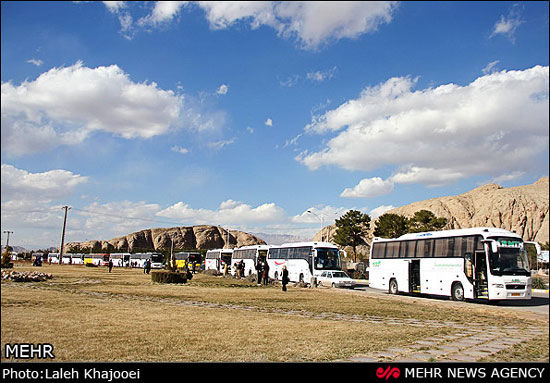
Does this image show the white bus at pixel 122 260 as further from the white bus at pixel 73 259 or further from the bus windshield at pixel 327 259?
the bus windshield at pixel 327 259

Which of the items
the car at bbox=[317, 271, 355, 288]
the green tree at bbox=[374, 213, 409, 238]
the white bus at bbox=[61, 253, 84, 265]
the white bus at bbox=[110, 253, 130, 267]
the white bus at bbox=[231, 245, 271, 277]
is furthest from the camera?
the white bus at bbox=[61, 253, 84, 265]

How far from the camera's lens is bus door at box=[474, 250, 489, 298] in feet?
68.8

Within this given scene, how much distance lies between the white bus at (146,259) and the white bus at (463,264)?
56041 mm

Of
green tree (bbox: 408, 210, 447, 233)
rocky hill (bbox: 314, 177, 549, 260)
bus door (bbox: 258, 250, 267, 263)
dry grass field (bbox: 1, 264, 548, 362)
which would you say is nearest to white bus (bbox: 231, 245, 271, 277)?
bus door (bbox: 258, 250, 267, 263)

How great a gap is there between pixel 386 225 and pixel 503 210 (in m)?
85.4

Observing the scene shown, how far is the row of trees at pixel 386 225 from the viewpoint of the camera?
75.3 metres

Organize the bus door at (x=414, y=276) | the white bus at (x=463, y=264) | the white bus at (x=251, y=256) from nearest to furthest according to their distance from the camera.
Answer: the white bus at (x=463, y=264)
the bus door at (x=414, y=276)
the white bus at (x=251, y=256)

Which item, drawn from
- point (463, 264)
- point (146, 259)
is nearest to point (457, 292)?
point (463, 264)

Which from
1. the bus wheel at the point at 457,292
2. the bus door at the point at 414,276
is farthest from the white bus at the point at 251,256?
the bus wheel at the point at 457,292

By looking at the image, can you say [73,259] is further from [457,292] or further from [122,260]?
[457,292]

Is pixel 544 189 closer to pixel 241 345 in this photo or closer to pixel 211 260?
pixel 211 260

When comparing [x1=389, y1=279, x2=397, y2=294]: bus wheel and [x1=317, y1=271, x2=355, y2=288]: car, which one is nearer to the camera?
[x1=389, y1=279, x2=397, y2=294]: bus wheel

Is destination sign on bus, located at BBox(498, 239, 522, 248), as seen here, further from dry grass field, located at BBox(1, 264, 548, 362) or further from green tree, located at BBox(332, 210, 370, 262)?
green tree, located at BBox(332, 210, 370, 262)
